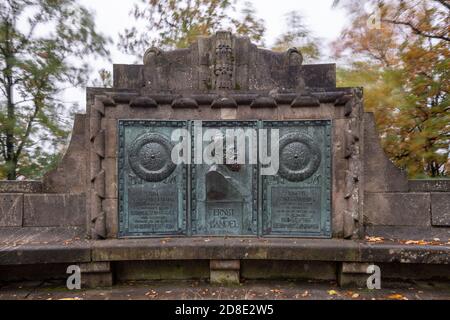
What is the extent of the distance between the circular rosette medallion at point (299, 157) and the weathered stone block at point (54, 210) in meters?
3.51

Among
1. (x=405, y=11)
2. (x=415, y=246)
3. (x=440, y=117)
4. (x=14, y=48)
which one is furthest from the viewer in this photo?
(x=14, y=48)

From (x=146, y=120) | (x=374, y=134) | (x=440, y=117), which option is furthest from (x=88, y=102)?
(x=440, y=117)

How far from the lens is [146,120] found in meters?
5.18

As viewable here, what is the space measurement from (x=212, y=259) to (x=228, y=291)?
0.52 metres

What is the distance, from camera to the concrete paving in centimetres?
447

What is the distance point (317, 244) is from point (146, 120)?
342 cm

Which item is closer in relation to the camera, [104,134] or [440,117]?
[104,134]

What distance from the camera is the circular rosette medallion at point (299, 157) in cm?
513

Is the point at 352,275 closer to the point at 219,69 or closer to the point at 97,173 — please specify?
the point at 219,69

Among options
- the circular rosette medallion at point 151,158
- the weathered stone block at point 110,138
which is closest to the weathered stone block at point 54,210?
the weathered stone block at point 110,138

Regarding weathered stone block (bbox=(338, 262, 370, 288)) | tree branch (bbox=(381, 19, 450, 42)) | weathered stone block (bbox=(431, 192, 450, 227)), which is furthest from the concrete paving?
tree branch (bbox=(381, 19, 450, 42))

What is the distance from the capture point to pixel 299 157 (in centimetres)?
513

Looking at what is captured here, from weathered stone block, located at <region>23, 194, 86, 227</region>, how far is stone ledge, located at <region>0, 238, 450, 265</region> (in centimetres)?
56

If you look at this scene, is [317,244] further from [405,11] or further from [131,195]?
[405,11]
